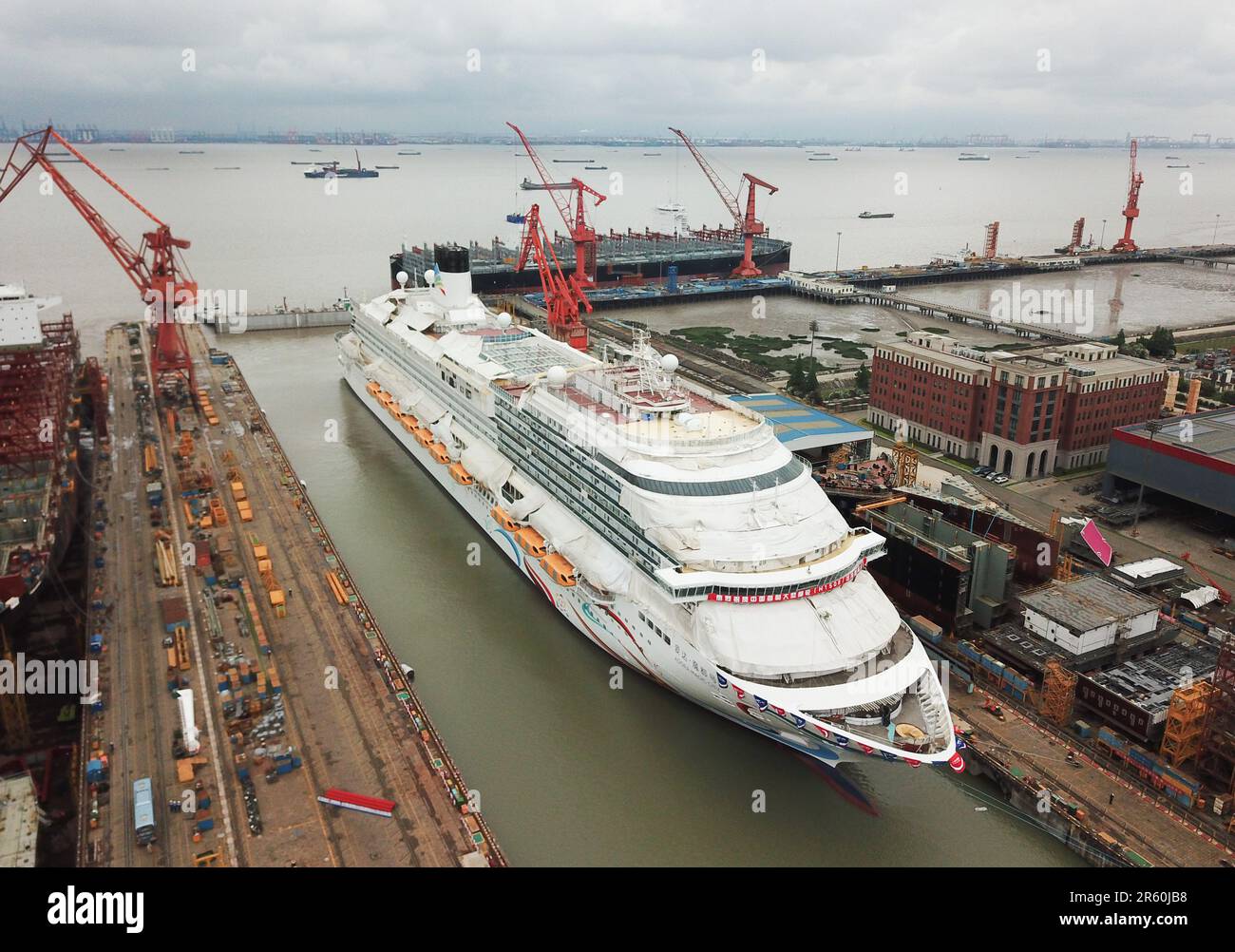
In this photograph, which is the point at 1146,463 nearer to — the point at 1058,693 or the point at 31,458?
the point at 1058,693

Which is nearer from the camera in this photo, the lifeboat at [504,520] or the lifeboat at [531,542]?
the lifeboat at [531,542]

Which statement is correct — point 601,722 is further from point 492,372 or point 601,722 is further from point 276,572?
point 492,372

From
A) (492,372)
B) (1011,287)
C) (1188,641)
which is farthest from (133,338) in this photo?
(1011,287)

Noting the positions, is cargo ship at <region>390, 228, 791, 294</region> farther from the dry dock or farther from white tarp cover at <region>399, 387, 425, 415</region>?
the dry dock

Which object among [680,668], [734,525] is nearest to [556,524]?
[734,525]

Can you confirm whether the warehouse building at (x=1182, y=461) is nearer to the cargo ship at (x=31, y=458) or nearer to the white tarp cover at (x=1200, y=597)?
the white tarp cover at (x=1200, y=597)

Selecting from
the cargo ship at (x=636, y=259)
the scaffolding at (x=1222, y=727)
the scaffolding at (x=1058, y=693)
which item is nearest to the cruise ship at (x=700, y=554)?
the scaffolding at (x=1058, y=693)
